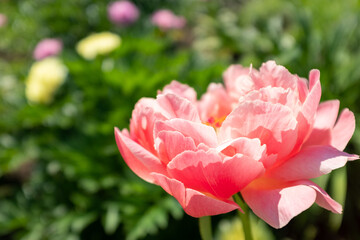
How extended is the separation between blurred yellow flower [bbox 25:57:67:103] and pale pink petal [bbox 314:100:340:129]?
1261 mm

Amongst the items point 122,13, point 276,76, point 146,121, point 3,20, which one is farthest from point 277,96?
point 3,20

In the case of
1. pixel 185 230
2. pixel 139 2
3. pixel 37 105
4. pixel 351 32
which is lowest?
pixel 185 230

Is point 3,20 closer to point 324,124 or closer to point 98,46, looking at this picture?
point 98,46

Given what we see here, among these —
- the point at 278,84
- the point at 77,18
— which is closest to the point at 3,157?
the point at 278,84

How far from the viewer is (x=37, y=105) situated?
5.08ft

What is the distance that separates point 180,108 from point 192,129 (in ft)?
0.12

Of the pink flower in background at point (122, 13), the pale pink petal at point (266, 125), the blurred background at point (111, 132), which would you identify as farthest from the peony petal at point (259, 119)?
the pink flower in background at point (122, 13)

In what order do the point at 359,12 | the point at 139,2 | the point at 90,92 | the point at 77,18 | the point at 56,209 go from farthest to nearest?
the point at 139,2 → the point at 77,18 → the point at 359,12 → the point at 56,209 → the point at 90,92

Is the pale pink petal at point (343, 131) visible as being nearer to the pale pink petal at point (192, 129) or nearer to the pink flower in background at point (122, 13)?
the pale pink petal at point (192, 129)

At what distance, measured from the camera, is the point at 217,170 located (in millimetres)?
361

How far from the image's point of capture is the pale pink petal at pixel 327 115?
0.42 metres

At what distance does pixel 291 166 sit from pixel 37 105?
4.35 ft

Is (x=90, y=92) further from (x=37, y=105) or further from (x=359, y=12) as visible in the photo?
(x=359, y=12)

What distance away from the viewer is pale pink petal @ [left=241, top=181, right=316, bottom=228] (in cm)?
34
